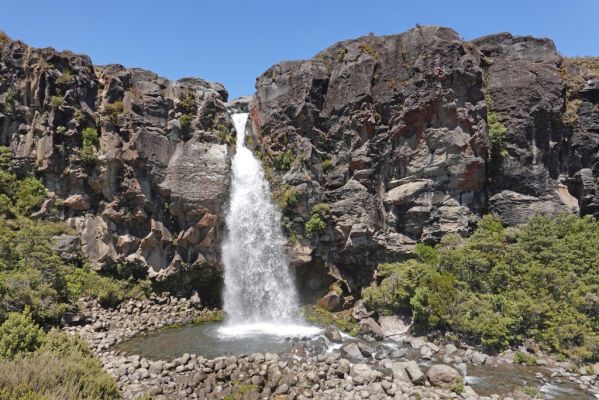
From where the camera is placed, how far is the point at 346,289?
1104 inches

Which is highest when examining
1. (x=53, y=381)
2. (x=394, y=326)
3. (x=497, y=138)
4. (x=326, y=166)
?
(x=497, y=138)

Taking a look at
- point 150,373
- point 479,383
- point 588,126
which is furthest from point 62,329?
point 588,126

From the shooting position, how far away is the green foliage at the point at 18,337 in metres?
13.1

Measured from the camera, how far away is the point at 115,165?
89.9ft

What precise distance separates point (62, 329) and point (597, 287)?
29.4 meters

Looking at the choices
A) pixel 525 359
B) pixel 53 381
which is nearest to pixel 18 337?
pixel 53 381

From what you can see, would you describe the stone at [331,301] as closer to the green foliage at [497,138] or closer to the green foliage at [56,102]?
the green foliage at [497,138]

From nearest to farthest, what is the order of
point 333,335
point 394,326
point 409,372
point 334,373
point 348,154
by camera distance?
point 409,372, point 334,373, point 333,335, point 394,326, point 348,154

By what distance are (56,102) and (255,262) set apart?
778 inches

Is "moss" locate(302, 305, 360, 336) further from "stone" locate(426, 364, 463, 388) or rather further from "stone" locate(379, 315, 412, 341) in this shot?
"stone" locate(426, 364, 463, 388)

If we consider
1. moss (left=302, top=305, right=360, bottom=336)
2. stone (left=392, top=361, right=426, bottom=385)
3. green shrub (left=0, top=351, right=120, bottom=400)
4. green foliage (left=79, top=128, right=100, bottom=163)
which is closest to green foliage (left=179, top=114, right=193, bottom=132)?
green foliage (left=79, top=128, right=100, bottom=163)

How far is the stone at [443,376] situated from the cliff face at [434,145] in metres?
11.5

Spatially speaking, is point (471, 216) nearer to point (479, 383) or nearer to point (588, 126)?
point (588, 126)

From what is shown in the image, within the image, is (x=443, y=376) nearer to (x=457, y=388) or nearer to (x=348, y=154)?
(x=457, y=388)
